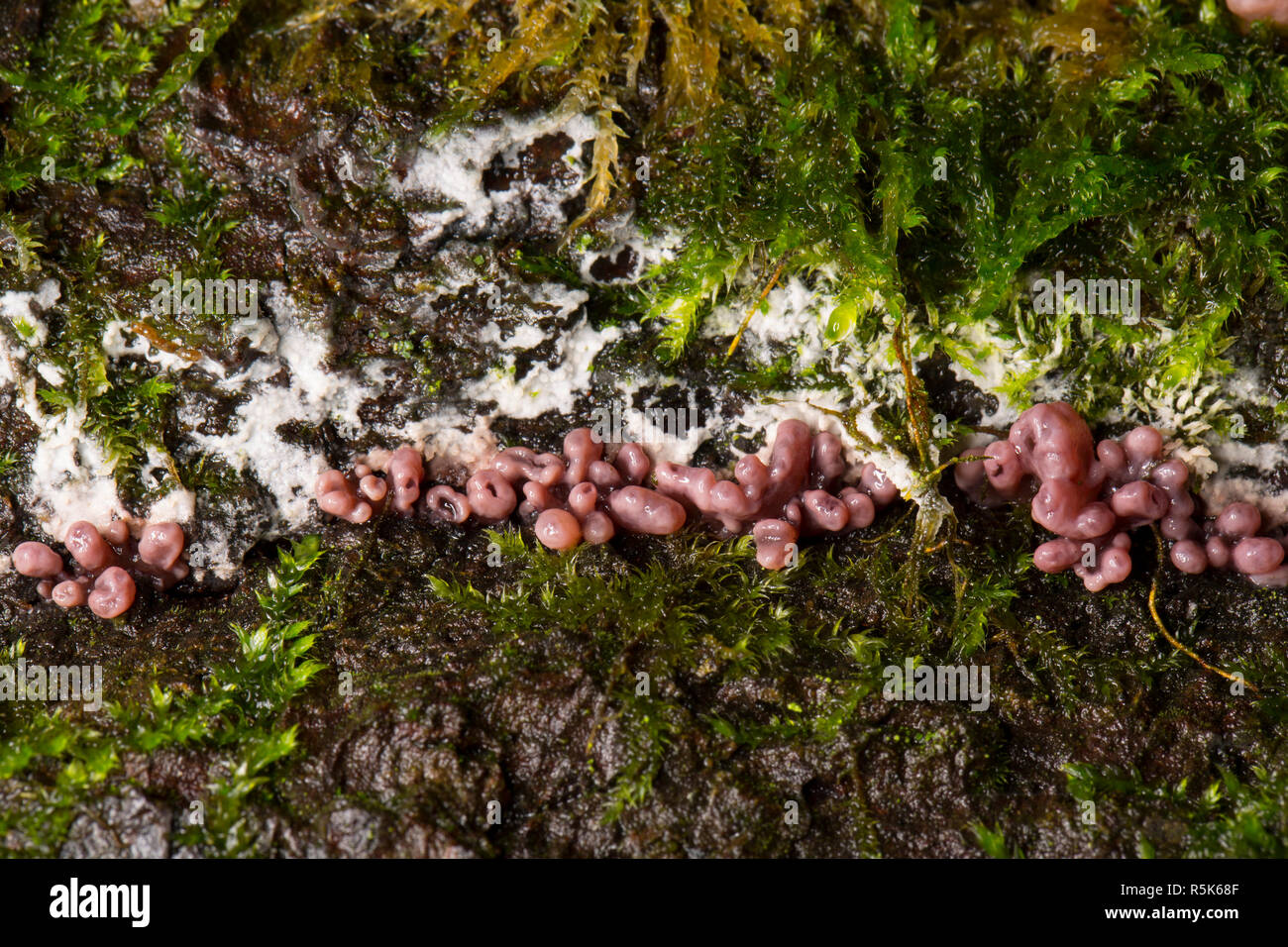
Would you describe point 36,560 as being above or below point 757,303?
below

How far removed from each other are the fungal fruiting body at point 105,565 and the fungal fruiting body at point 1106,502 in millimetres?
→ 3005

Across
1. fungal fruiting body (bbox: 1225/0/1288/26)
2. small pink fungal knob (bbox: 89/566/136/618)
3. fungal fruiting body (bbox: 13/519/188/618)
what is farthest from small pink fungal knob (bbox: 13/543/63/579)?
fungal fruiting body (bbox: 1225/0/1288/26)

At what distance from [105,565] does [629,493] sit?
203 cm

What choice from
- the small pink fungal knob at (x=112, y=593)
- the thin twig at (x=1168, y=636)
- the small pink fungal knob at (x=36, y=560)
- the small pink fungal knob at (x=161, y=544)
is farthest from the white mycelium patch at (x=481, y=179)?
the thin twig at (x=1168, y=636)

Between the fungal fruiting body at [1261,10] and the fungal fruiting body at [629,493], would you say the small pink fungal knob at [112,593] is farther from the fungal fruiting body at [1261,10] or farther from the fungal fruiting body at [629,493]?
the fungal fruiting body at [1261,10]

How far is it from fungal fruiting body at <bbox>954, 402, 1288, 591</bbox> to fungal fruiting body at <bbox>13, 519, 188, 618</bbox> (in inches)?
118

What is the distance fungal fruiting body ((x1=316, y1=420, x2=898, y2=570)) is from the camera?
333cm

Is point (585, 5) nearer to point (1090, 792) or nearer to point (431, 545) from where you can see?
Answer: point (431, 545)

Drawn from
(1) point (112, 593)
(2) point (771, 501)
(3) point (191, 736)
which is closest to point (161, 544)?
(1) point (112, 593)

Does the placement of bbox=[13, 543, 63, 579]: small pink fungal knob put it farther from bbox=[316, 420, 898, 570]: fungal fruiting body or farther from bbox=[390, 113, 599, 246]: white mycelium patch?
bbox=[390, 113, 599, 246]: white mycelium patch

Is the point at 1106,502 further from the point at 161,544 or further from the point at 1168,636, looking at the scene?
the point at 161,544

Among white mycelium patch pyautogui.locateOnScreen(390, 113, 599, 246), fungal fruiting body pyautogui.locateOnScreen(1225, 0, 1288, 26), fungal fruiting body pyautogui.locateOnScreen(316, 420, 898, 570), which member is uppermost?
fungal fruiting body pyautogui.locateOnScreen(1225, 0, 1288, 26)

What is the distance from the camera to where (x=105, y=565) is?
11.4 feet

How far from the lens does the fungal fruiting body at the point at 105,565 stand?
3.38 metres
